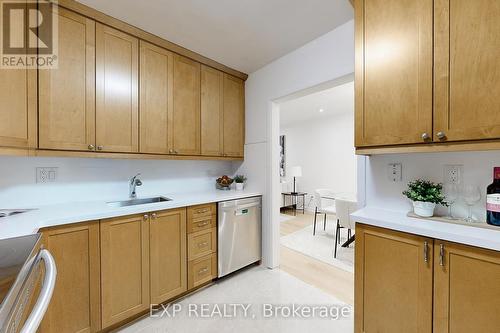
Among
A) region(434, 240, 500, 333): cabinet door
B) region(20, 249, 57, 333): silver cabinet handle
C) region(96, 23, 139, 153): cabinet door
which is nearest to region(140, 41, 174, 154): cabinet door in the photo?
region(96, 23, 139, 153): cabinet door

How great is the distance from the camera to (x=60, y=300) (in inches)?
53.5

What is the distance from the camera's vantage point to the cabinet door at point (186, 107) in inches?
86.3

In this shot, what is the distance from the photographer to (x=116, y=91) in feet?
5.91

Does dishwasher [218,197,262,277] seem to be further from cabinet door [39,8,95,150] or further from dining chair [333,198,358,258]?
cabinet door [39,8,95,150]

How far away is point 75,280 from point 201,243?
975mm

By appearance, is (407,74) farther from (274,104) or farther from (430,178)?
(274,104)

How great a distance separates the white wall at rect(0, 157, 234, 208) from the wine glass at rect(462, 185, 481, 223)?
97.4 inches

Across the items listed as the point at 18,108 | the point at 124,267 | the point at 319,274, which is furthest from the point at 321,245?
the point at 18,108

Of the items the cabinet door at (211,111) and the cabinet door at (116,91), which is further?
the cabinet door at (211,111)

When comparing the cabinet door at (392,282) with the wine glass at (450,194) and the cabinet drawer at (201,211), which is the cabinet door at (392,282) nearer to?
the wine glass at (450,194)

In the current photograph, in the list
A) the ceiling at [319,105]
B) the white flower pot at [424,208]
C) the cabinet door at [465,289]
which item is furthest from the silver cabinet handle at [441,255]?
the ceiling at [319,105]

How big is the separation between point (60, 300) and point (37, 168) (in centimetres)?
106

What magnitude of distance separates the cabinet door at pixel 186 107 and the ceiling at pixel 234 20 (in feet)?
0.69

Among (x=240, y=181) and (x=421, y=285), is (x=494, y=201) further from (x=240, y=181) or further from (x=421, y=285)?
(x=240, y=181)
